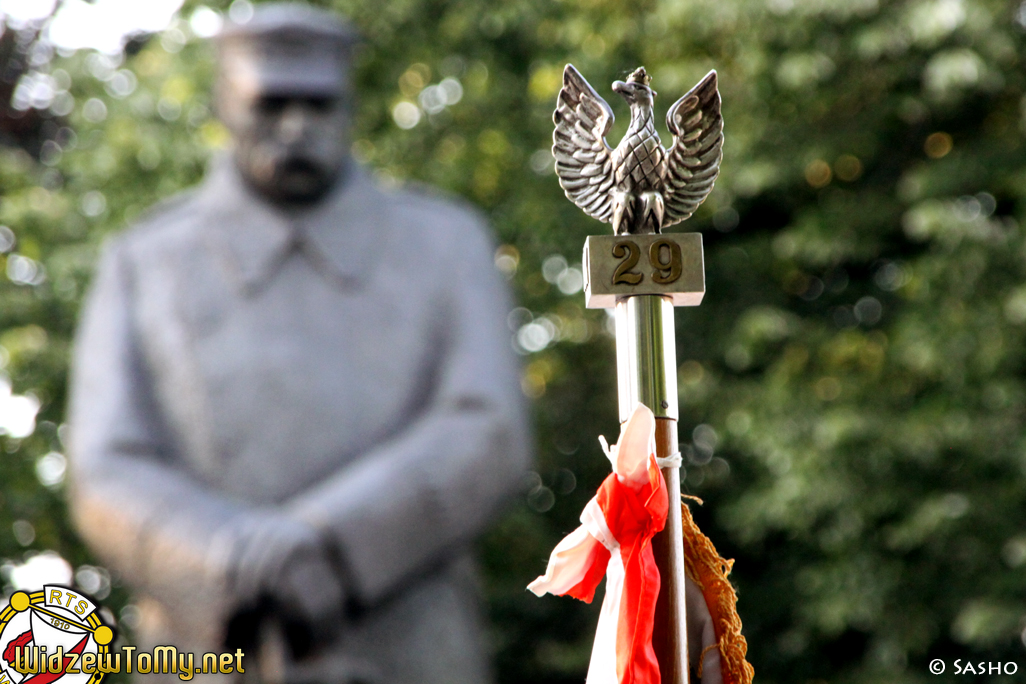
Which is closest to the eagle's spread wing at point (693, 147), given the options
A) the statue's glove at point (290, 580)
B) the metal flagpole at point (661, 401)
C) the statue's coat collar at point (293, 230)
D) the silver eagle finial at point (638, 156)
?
the silver eagle finial at point (638, 156)

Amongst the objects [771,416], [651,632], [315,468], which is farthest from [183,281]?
[651,632]

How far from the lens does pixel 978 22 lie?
9000 millimetres

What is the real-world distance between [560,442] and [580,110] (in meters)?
8.29

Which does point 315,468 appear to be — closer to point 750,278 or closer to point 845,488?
point 845,488

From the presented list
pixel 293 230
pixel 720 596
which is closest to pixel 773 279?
pixel 293 230

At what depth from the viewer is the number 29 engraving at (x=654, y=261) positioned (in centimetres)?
338

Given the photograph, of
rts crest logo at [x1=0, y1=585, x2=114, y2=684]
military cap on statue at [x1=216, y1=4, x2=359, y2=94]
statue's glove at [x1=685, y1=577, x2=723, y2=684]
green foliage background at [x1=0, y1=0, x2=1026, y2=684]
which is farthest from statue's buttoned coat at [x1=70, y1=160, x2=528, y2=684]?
statue's glove at [x1=685, y1=577, x2=723, y2=684]

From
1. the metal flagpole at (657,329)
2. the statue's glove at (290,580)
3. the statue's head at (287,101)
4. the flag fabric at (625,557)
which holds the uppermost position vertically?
the statue's head at (287,101)

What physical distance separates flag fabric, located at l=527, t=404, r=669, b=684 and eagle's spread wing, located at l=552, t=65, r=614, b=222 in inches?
25.2

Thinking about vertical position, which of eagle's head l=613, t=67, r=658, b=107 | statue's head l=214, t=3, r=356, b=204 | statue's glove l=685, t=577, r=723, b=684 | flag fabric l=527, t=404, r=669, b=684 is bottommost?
statue's glove l=685, t=577, r=723, b=684

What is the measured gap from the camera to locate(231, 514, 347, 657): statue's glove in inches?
277

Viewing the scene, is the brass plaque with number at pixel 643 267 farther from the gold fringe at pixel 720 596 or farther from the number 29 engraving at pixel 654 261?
the gold fringe at pixel 720 596

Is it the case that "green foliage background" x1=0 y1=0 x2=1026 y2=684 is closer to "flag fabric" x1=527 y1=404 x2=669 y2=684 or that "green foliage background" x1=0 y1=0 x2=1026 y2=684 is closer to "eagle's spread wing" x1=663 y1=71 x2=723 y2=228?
"eagle's spread wing" x1=663 y1=71 x2=723 y2=228

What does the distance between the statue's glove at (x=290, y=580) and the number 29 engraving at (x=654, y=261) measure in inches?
158
